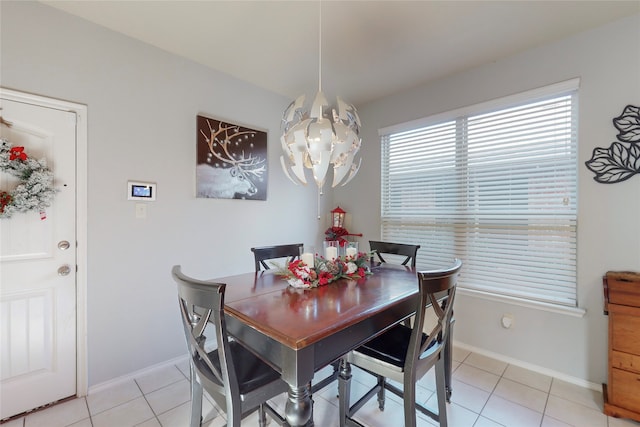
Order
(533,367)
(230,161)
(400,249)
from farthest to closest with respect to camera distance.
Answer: (230,161) → (400,249) → (533,367)

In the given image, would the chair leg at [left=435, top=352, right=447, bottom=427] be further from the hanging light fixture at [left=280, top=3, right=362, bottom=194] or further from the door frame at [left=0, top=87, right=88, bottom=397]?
the door frame at [left=0, top=87, right=88, bottom=397]

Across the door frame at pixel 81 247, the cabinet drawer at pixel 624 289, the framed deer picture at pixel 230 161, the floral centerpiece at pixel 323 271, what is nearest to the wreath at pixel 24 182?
the door frame at pixel 81 247

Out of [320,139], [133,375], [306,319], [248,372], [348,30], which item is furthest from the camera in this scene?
[133,375]

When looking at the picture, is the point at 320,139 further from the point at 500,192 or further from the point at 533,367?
the point at 533,367

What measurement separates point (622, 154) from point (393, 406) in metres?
2.38

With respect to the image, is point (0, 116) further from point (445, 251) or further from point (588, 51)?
point (588, 51)

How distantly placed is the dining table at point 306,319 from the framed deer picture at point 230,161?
1.16 meters

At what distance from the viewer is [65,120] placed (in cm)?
190

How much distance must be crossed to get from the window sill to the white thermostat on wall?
2.93 meters

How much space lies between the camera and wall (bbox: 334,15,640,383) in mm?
1929

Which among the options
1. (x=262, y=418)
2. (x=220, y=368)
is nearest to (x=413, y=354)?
(x=220, y=368)

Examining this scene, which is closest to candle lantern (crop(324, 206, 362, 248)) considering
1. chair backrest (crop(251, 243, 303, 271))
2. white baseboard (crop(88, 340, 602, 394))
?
chair backrest (crop(251, 243, 303, 271))

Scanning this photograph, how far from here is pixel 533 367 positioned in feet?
7.43

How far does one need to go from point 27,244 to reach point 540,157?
383 cm
